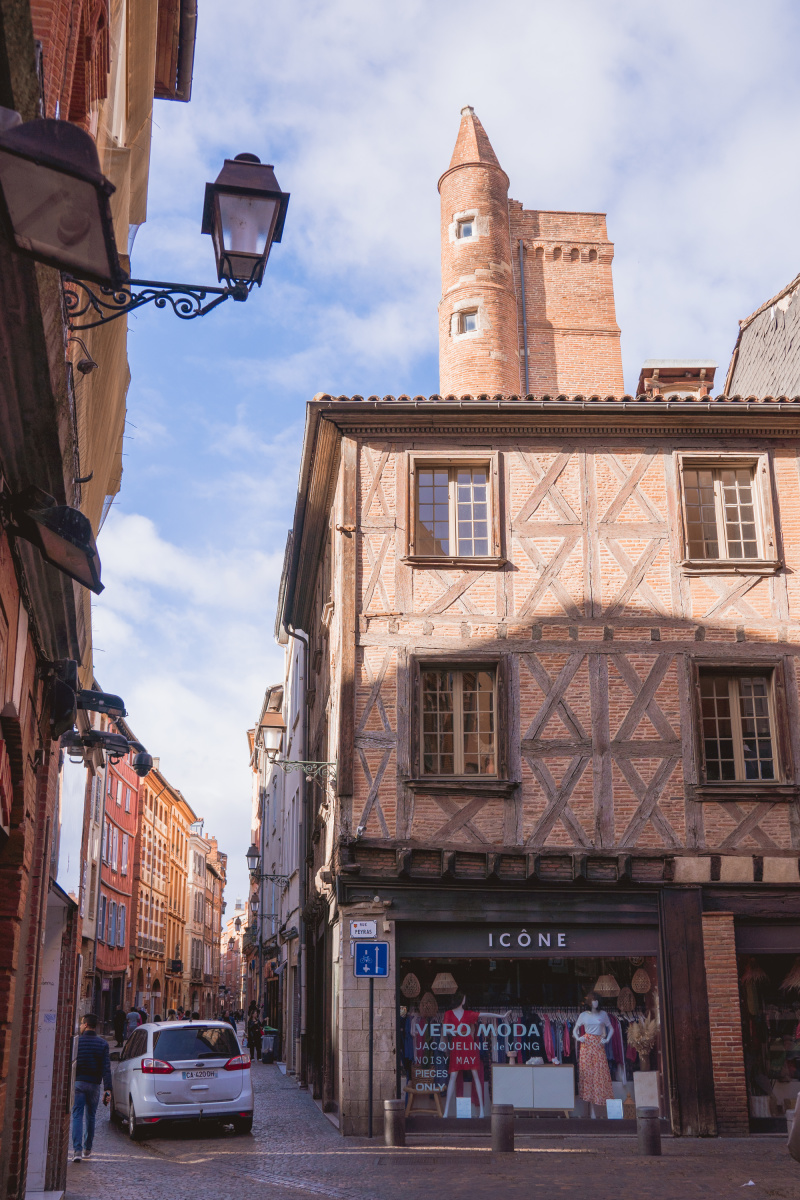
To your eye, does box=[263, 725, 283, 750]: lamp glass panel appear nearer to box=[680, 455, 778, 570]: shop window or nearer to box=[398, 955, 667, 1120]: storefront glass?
box=[398, 955, 667, 1120]: storefront glass

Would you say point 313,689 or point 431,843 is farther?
point 313,689

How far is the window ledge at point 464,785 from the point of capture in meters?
15.6

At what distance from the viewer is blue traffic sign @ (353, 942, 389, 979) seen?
14773mm

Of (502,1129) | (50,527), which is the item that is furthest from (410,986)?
(50,527)

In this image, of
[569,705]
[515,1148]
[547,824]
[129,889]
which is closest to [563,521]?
[569,705]

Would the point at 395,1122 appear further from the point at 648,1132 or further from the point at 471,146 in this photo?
the point at 471,146

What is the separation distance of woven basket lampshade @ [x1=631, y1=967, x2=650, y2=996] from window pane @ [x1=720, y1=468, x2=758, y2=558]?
601 centimetres

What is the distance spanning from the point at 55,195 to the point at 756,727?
45.3ft

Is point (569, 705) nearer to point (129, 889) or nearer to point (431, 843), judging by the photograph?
point (431, 843)

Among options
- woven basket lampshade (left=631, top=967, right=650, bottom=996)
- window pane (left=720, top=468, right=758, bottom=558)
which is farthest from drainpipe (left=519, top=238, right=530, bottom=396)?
woven basket lampshade (left=631, top=967, right=650, bottom=996)

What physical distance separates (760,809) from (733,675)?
1912 millimetres

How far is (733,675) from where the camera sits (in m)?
16.4

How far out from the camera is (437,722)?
1614 cm

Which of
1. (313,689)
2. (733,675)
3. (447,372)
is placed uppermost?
(447,372)
